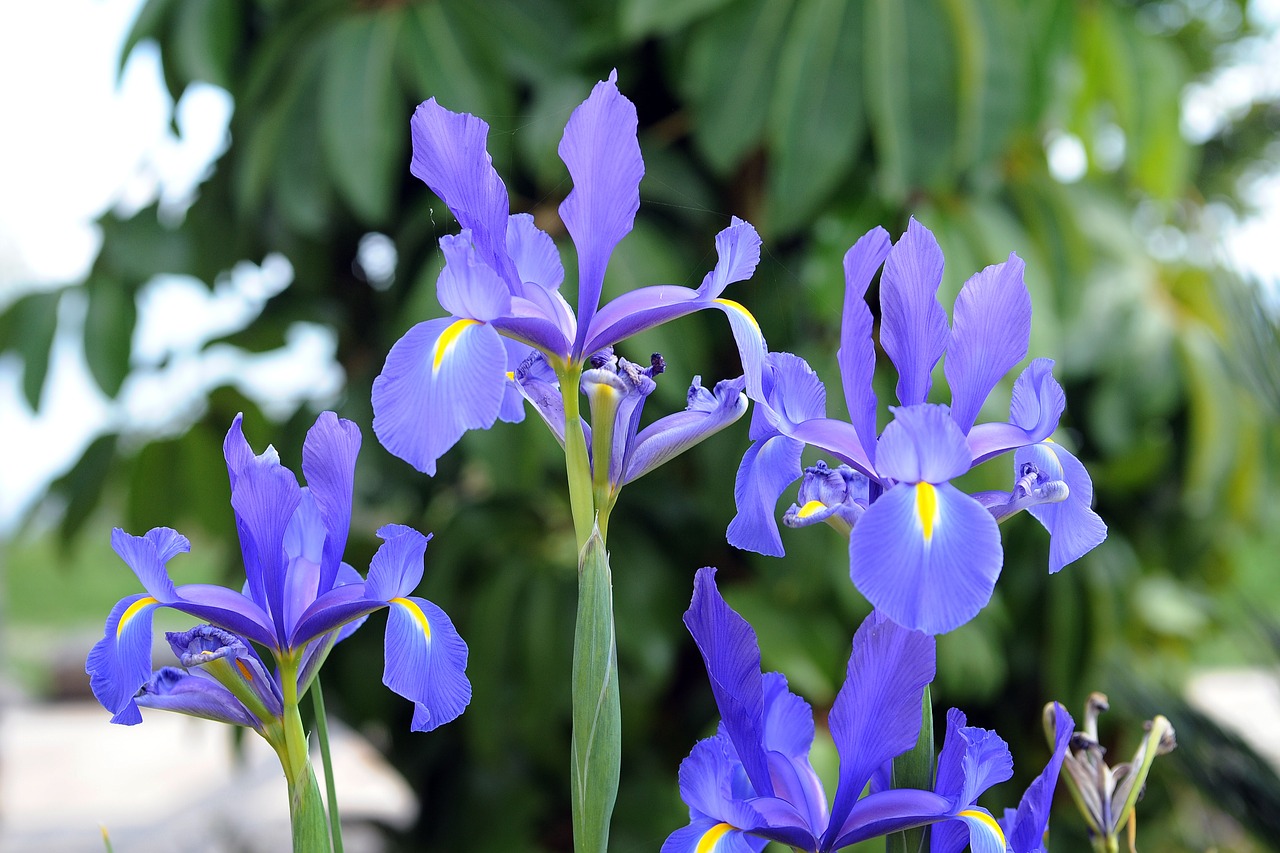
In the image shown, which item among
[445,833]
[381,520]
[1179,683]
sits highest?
[381,520]

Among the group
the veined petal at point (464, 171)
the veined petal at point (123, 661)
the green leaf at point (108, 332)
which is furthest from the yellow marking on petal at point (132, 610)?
the green leaf at point (108, 332)

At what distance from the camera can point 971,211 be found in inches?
36.1

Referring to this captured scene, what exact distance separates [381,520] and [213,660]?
3.62 feet

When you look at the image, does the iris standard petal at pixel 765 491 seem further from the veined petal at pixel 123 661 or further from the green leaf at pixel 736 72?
the green leaf at pixel 736 72

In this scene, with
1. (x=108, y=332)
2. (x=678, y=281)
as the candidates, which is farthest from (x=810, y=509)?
(x=108, y=332)

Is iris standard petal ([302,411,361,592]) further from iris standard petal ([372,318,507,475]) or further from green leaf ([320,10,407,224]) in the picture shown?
green leaf ([320,10,407,224])

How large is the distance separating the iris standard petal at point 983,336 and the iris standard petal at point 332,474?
131 mm

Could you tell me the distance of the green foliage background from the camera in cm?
84

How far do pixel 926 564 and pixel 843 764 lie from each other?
0.07m

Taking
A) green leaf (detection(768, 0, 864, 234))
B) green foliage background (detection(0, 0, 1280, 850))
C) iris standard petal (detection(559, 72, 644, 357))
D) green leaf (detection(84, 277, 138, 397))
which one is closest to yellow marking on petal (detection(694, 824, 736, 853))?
iris standard petal (detection(559, 72, 644, 357))

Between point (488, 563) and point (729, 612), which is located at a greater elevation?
point (729, 612)

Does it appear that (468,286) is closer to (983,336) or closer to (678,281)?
(983,336)

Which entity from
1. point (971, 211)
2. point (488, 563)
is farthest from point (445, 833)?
point (971, 211)

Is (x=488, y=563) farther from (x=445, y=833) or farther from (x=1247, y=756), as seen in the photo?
(x=1247, y=756)
